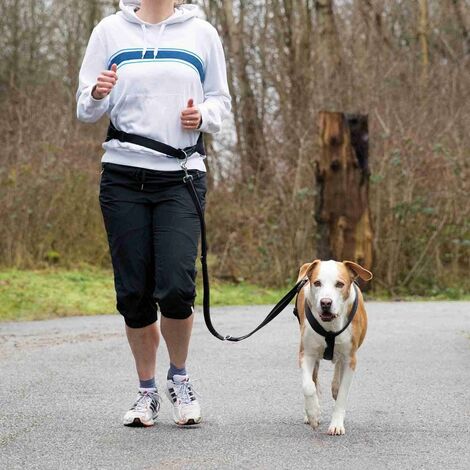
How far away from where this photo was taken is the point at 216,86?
18.5 feet

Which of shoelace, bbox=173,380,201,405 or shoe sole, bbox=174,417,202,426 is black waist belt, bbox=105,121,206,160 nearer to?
shoelace, bbox=173,380,201,405

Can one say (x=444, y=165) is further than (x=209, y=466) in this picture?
Yes

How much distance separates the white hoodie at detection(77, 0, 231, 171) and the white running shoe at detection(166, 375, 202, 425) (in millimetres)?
1105

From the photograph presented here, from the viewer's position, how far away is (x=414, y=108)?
1709cm

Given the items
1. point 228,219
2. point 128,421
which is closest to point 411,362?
point 128,421

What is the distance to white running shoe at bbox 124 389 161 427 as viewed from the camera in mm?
5543

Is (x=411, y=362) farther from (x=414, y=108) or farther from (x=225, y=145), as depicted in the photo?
(x=225, y=145)

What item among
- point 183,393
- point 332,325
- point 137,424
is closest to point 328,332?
point 332,325

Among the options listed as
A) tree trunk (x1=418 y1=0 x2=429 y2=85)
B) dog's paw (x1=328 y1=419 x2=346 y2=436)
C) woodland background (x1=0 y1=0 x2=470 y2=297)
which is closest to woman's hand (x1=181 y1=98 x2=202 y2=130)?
dog's paw (x1=328 y1=419 x2=346 y2=436)

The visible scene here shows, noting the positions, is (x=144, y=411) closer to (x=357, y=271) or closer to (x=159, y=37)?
(x=357, y=271)

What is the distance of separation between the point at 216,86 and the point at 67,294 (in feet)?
29.3

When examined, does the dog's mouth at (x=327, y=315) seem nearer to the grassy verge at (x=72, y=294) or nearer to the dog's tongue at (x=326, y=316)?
the dog's tongue at (x=326, y=316)

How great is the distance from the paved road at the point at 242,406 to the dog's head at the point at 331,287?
0.62m

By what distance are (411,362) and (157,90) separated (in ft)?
12.2
